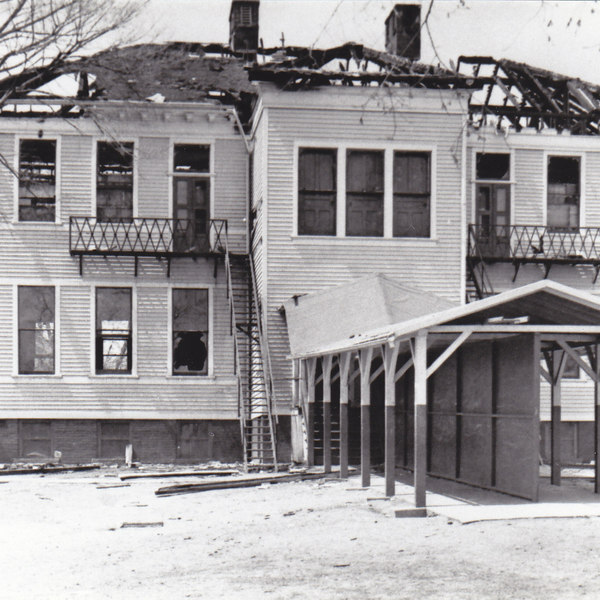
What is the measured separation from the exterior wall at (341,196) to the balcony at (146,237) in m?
2.10

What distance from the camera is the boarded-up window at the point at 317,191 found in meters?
23.0

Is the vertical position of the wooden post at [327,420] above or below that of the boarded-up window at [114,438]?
above

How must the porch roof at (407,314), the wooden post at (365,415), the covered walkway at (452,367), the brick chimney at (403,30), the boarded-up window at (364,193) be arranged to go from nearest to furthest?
the porch roof at (407,314), the covered walkway at (452,367), the wooden post at (365,415), the boarded-up window at (364,193), the brick chimney at (403,30)

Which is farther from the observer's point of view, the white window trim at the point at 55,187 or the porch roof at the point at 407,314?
the white window trim at the point at 55,187

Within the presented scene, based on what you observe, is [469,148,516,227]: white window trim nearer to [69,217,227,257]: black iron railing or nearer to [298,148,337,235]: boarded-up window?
[298,148,337,235]: boarded-up window

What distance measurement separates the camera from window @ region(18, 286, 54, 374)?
2431 cm

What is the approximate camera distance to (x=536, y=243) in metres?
25.2

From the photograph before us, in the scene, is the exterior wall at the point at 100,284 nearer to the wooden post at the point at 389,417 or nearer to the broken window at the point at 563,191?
the broken window at the point at 563,191

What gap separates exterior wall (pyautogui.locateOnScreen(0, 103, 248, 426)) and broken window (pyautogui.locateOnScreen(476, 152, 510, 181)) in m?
6.32

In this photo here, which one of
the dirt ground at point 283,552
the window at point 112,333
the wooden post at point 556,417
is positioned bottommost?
the dirt ground at point 283,552

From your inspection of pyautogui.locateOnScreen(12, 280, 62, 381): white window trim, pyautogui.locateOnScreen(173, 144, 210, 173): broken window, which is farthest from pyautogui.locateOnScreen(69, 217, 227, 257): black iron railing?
pyautogui.locateOnScreen(173, 144, 210, 173): broken window

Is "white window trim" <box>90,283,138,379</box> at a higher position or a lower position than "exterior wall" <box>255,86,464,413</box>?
lower

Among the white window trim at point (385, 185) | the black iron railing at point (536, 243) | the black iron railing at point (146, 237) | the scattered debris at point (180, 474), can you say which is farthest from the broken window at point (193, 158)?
the scattered debris at point (180, 474)

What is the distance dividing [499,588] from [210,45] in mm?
20265
